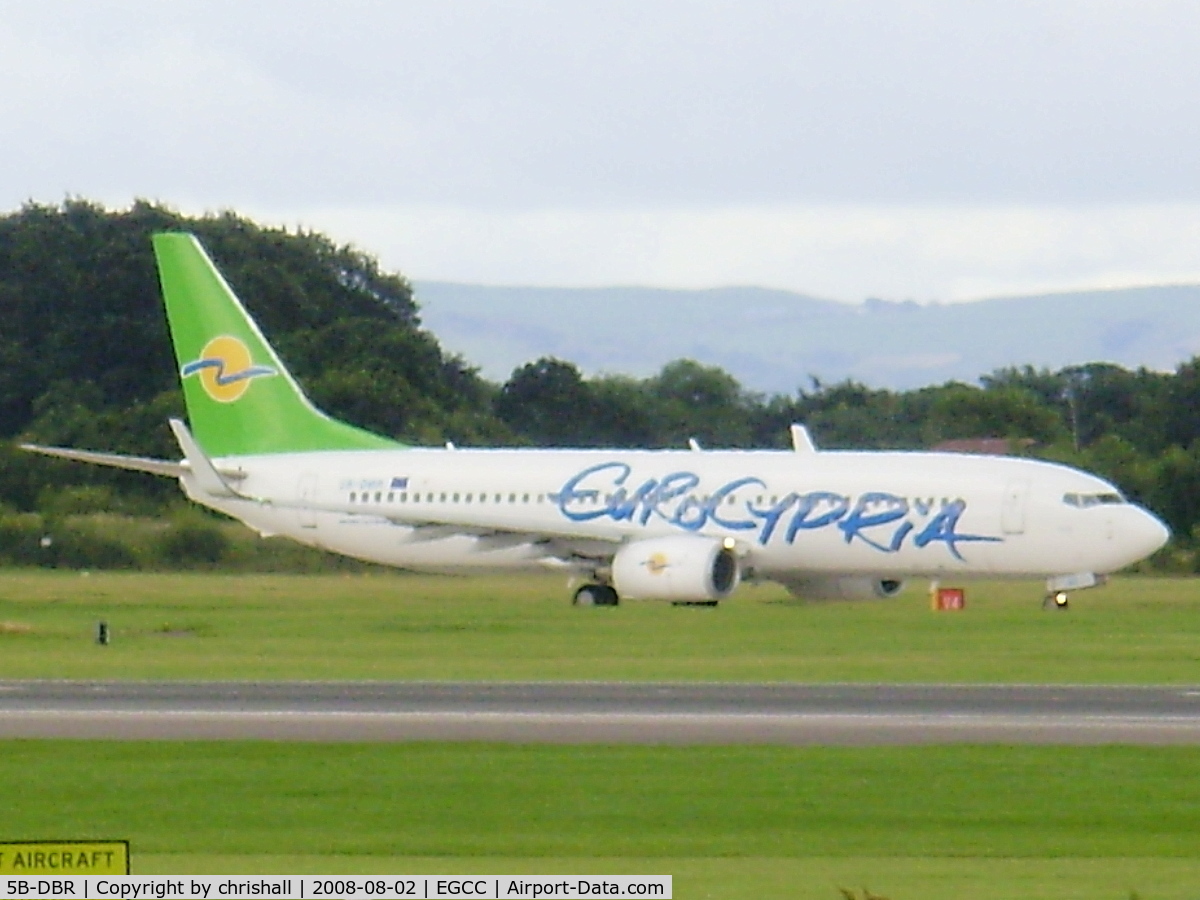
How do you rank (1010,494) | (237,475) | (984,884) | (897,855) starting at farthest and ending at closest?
(237,475), (1010,494), (897,855), (984,884)

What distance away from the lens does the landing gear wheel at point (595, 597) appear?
54.5 meters

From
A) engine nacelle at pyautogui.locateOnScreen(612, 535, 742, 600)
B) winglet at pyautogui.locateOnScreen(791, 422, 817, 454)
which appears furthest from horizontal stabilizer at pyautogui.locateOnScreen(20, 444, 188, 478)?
winglet at pyautogui.locateOnScreen(791, 422, 817, 454)

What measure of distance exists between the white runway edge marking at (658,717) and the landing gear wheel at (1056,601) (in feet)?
80.6

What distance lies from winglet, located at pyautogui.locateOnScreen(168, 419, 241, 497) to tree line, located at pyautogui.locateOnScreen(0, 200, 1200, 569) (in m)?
17.3

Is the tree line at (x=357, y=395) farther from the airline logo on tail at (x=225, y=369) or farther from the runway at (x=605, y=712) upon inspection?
the runway at (x=605, y=712)

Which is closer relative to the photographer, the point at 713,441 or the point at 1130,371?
the point at 713,441

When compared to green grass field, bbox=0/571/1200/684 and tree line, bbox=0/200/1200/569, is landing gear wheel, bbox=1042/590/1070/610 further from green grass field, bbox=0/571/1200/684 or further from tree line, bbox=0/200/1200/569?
tree line, bbox=0/200/1200/569

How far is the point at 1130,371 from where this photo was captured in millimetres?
126625

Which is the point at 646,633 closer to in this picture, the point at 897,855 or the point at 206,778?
the point at 206,778

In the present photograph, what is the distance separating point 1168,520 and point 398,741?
53.1 meters

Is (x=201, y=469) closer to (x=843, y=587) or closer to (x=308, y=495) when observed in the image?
(x=308, y=495)

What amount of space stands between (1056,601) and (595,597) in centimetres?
898

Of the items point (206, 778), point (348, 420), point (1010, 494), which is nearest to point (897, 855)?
point (206, 778)

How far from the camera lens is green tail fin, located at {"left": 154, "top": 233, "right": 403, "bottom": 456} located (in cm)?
6128
